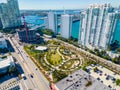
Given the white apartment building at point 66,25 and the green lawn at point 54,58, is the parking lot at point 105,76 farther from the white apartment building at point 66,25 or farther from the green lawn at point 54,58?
the white apartment building at point 66,25

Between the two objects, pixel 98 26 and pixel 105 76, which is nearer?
pixel 105 76

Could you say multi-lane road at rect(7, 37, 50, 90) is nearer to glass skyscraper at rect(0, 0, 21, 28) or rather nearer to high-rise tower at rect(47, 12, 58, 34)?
high-rise tower at rect(47, 12, 58, 34)

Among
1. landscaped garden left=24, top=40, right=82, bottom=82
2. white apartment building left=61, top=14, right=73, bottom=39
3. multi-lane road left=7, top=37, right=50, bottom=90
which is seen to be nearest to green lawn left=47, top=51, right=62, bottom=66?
landscaped garden left=24, top=40, right=82, bottom=82

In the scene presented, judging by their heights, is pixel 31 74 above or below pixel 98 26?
below

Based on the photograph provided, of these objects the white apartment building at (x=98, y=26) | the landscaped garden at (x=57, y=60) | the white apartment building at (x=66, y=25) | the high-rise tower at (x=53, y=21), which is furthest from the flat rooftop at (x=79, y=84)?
the high-rise tower at (x=53, y=21)

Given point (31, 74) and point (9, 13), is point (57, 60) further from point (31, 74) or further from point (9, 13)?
point (9, 13)

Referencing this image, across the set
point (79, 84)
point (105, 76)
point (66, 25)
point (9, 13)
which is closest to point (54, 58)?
point (79, 84)

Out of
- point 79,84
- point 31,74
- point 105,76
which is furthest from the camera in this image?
point 31,74
